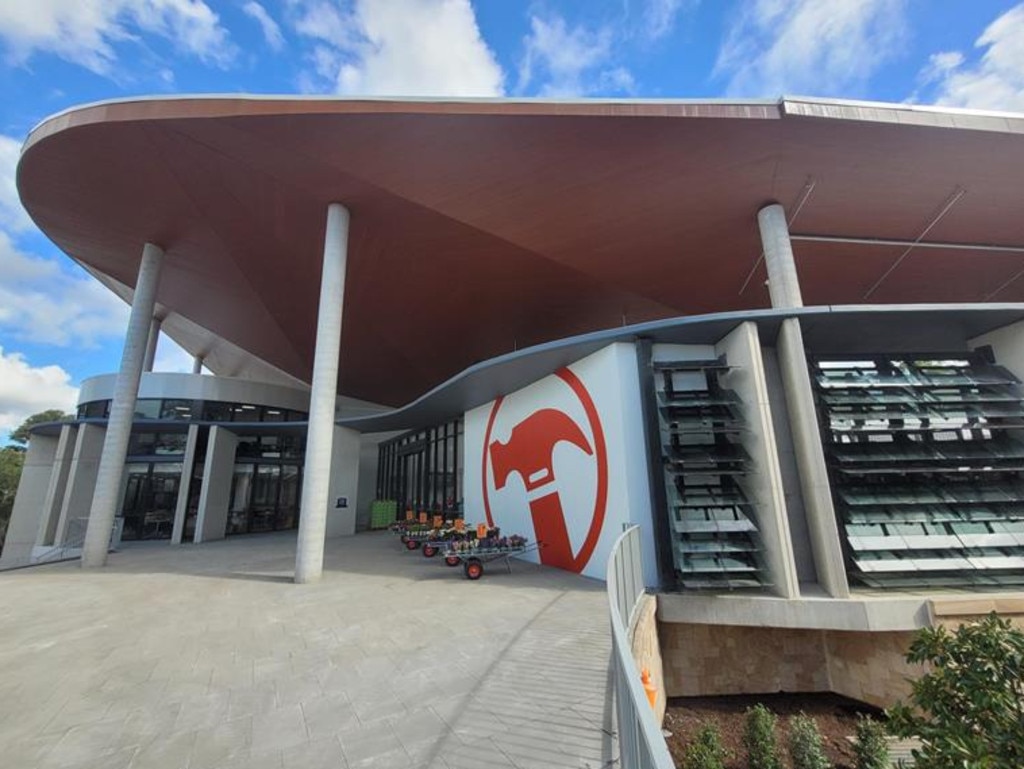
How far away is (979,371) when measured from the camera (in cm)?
794

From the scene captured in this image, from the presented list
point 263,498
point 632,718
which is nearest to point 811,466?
point 632,718

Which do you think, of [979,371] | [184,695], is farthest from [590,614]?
[979,371]

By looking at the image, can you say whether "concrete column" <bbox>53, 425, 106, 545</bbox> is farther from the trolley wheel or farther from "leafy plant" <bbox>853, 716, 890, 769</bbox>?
"leafy plant" <bbox>853, 716, 890, 769</bbox>

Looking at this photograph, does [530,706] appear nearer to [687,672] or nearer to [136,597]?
[687,672]

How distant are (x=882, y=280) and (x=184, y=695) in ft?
65.9

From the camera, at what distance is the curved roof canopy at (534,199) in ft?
29.8

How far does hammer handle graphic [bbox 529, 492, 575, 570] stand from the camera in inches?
397

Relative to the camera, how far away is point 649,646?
6117mm

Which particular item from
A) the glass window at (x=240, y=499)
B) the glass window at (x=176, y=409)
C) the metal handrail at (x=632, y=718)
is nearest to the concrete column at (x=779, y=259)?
the metal handrail at (x=632, y=718)

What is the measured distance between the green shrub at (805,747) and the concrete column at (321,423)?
843 cm

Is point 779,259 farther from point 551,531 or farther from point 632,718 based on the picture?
point 632,718

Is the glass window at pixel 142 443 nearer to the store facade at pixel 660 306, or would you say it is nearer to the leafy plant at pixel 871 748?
the store facade at pixel 660 306

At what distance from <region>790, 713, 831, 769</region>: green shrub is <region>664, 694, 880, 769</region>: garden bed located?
0.30m

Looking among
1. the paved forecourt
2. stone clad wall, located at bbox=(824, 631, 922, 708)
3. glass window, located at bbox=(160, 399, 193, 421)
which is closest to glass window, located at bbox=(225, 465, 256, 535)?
glass window, located at bbox=(160, 399, 193, 421)
